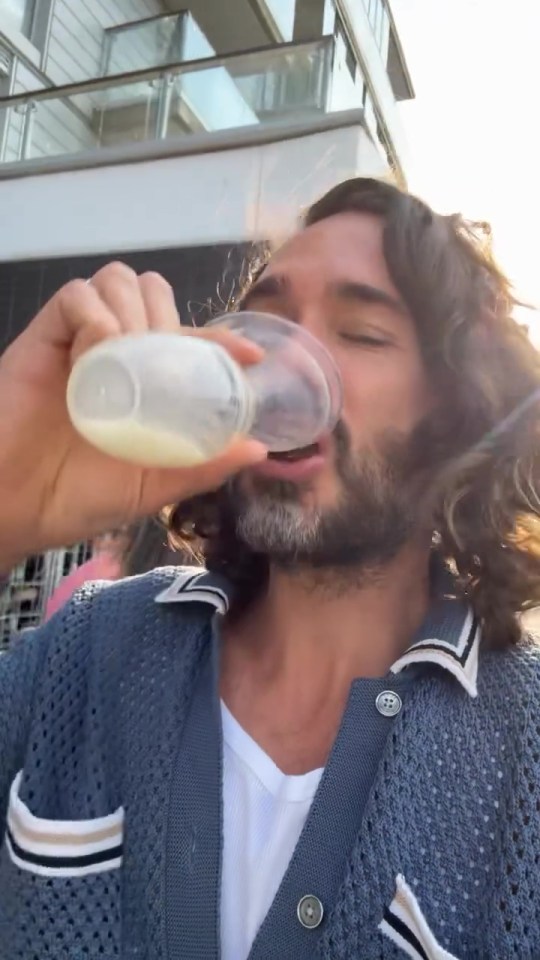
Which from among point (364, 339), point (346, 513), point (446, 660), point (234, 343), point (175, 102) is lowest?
point (446, 660)

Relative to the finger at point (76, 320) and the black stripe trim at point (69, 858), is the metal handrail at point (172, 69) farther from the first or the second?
the black stripe trim at point (69, 858)

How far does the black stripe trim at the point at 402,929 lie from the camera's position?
941 millimetres

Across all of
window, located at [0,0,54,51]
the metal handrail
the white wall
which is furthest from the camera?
window, located at [0,0,54,51]

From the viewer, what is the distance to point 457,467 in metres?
1.40

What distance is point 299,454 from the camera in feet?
3.98

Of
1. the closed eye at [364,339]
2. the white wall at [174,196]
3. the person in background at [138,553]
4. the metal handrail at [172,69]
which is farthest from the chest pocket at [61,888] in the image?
the metal handrail at [172,69]

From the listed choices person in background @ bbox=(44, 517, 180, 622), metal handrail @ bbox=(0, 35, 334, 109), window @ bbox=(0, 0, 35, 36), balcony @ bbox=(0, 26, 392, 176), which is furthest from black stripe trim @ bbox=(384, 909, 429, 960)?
window @ bbox=(0, 0, 35, 36)

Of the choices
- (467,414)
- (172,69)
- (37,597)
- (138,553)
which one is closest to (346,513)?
(467,414)

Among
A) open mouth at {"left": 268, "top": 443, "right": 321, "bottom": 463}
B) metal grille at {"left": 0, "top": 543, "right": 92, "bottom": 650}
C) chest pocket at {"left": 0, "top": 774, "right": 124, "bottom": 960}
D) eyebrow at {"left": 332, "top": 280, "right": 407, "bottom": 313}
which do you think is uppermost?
eyebrow at {"left": 332, "top": 280, "right": 407, "bottom": 313}

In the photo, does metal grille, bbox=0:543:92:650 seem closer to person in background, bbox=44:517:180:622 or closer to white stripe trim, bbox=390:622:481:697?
person in background, bbox=44:517:180:622

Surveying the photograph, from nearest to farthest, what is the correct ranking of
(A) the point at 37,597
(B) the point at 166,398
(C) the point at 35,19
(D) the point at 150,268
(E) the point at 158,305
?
(B) the point at 166,398, (E) the point at 158,305, (A) the point at 37,597, (D) the point at 150,268, (C) the point at 35,19

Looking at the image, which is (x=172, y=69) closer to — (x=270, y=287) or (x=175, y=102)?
(x=175, y=102)

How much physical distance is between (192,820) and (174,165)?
10.8ft

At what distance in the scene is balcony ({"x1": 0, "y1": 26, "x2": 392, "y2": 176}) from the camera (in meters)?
4.36
